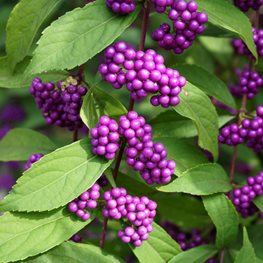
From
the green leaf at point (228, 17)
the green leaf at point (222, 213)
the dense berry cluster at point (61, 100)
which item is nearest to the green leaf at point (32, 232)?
the dense berry cluster at point (61, 100)

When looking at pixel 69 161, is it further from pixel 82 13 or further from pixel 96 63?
pixel 96 63

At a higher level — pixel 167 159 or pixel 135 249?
pixel 167 159

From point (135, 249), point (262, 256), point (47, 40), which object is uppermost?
point (47, 40)

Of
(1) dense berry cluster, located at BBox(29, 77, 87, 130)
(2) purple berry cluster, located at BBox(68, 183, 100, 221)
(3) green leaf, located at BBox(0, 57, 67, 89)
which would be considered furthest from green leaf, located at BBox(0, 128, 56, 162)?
(2) purple berry cluster, located at BBox(68, 183, 100, 221)

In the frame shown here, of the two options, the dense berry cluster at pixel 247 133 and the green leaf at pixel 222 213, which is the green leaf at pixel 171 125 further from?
the green leaf at pixel 222 213

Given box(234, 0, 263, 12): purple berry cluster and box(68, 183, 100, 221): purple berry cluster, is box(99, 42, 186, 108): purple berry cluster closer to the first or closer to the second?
box(68, 183, 100, 221): purple berry cluster

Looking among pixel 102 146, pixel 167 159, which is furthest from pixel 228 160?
pixel 102 146

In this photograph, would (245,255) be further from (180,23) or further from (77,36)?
(77,36)

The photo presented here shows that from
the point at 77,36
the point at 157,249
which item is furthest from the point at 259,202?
the point at 77,36
